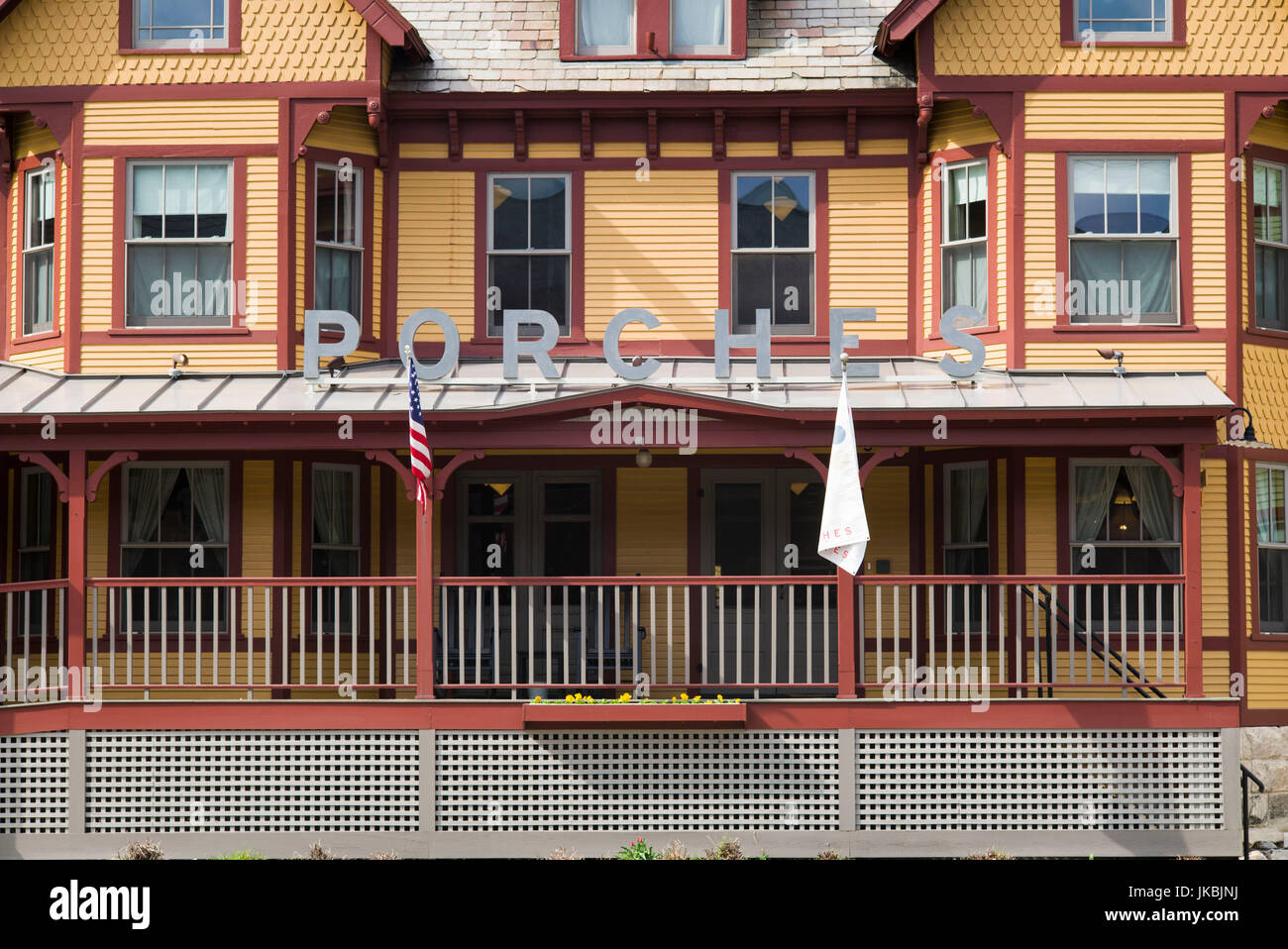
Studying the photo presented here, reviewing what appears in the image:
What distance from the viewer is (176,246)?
16438 mm

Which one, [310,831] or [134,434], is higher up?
[134,434]

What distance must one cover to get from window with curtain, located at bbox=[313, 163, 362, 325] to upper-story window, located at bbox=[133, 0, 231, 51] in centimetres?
187

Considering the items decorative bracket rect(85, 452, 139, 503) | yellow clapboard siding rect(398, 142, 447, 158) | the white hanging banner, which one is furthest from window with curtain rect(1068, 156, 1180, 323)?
decorative bracket rect(85, 452, 139, 503)

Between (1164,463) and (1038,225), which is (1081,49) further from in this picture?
(1164,463)

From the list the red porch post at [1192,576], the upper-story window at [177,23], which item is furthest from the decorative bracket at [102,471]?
the red porch post at [1192,576]

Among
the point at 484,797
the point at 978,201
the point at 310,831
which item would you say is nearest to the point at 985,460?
the point at 978,201

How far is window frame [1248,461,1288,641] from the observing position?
16000 mm

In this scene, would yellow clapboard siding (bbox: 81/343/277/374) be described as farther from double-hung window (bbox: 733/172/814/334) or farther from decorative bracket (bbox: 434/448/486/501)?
double-hung window (bbox: 733/172/814/334)

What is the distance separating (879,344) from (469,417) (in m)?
5.00

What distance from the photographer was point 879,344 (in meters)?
16.9

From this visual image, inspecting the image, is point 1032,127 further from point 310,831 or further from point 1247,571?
point 310,831

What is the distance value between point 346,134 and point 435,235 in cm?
144

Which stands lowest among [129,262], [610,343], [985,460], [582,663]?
[582,663]

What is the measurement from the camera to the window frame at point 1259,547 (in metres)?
16.0
